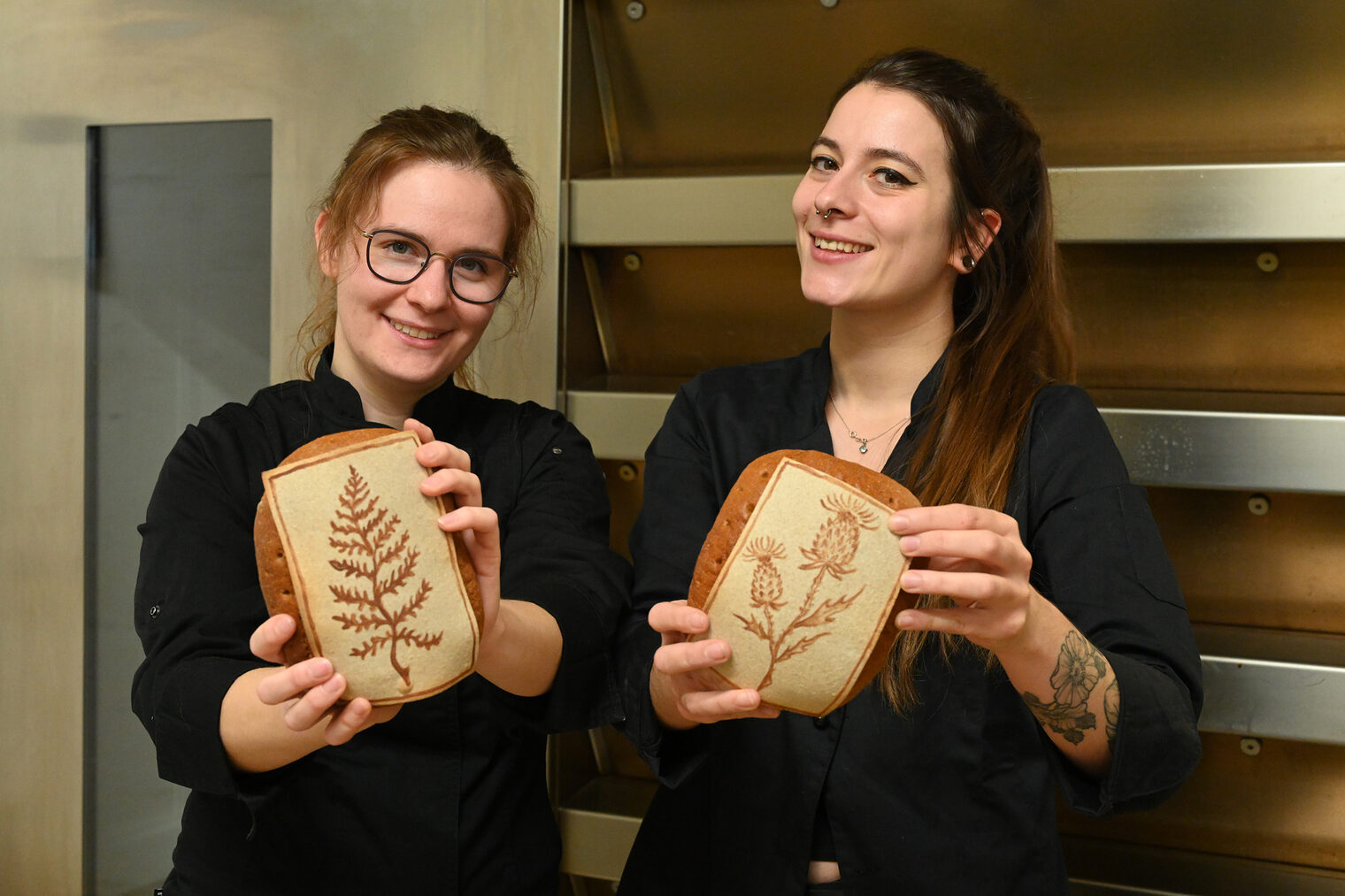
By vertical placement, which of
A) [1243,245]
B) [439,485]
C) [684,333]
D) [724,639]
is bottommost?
[724,639]

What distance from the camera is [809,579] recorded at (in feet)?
3.08

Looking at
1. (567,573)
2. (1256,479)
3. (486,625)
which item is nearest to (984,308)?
(1256,479)

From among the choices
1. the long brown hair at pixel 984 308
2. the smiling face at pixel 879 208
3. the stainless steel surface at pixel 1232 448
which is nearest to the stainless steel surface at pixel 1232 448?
the stainless steel surface at pixel 1232 448

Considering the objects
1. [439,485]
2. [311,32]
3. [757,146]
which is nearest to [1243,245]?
[757,146]

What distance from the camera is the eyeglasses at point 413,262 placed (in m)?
1.20

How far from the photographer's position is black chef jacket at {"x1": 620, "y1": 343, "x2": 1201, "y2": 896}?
1.10 m

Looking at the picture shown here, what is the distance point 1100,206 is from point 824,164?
1.48 feet

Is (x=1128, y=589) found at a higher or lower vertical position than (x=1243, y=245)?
lower

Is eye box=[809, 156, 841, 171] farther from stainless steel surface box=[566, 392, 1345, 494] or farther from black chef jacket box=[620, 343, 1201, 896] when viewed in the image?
stainless steel surface box=[566, 392, 1345, 494]

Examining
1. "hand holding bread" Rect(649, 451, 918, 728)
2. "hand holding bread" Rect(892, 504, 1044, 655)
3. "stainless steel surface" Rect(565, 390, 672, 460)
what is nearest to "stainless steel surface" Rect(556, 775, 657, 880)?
"stainless steel surface" Rect(565, 390, 672, 460)

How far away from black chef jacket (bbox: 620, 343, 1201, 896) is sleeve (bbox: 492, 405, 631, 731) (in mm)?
31

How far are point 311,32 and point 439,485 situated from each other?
1121mm

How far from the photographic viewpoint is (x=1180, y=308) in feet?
5.29

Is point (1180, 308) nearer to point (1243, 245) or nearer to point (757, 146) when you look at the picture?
point (1243, 245)
